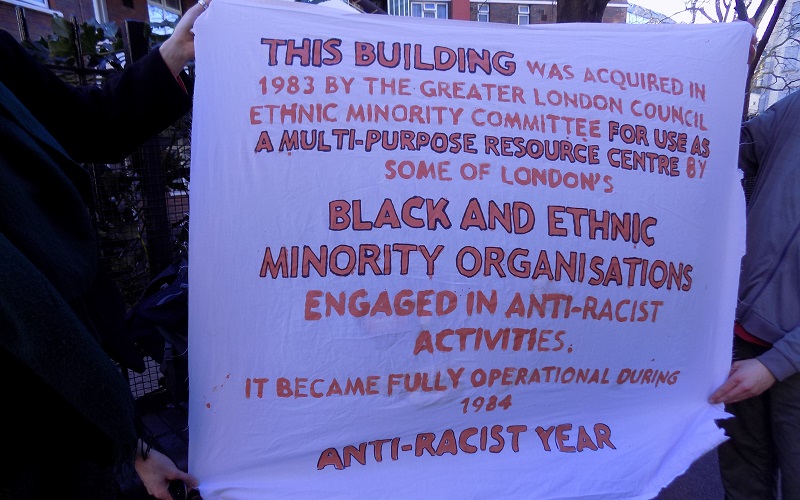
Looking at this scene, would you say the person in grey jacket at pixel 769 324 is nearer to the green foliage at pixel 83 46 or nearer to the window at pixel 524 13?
the green foliage at pixel 83 46

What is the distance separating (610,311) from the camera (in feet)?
4.95

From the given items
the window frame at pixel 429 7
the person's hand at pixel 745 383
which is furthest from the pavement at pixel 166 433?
the window frame at pixel 429 7

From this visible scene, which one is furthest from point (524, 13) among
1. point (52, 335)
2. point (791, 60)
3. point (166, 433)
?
point (52, 335)

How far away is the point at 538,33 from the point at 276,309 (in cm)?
111

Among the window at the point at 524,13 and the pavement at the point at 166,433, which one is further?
the window at the point at 524,13

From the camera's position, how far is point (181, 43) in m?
1.59

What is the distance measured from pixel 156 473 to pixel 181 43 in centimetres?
123

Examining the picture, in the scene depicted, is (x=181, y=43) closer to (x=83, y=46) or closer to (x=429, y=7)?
(x=83, y=46)

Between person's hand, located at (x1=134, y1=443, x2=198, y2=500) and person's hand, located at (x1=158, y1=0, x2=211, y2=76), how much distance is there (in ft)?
3.63

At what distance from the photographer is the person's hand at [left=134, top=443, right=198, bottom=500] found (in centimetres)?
130

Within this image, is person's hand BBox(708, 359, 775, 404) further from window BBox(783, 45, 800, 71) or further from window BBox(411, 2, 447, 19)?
window BBox(411, 2, 447, 19)

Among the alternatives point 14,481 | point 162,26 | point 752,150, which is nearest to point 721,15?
point 752,150

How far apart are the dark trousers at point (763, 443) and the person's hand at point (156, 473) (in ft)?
6.40

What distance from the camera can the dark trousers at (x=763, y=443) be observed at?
1773mm
